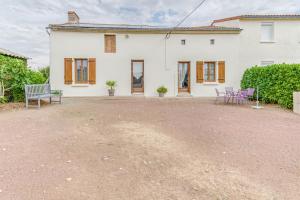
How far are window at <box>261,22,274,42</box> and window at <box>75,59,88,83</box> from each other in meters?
12.5

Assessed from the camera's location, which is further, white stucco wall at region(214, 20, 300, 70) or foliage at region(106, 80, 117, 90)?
white stucco wall at region(214, 20, 300, 70)

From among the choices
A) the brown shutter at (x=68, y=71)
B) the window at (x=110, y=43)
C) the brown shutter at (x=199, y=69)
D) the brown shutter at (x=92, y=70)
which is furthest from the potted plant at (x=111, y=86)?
the brown shutter at (x=199, y=69)

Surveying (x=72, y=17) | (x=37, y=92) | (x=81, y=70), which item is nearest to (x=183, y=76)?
(x=81, y=70)

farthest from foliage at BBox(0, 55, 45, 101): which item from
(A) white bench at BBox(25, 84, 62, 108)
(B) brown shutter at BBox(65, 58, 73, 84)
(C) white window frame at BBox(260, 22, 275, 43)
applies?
(C) white window frame at BBox(260, 22, 275, 43)

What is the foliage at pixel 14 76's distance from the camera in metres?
10.0

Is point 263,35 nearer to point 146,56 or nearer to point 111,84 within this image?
point 146,56

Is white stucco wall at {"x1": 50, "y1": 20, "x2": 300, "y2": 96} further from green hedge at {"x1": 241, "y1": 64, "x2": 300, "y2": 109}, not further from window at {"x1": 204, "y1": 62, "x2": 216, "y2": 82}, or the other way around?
green hedge at {"x1": 241, "y1": 64, "x2": 300, "y2": 109}

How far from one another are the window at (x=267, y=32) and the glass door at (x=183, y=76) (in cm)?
596

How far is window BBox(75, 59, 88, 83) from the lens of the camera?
15.6 meters

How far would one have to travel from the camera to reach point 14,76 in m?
10.2

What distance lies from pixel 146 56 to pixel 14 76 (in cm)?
822

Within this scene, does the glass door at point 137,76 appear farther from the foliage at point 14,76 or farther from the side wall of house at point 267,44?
the side wall of house at point 267,44

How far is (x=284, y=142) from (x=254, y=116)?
333 cm

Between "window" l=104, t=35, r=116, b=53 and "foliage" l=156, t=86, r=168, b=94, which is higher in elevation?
"window" l=104, t=35, r=116, b=53
